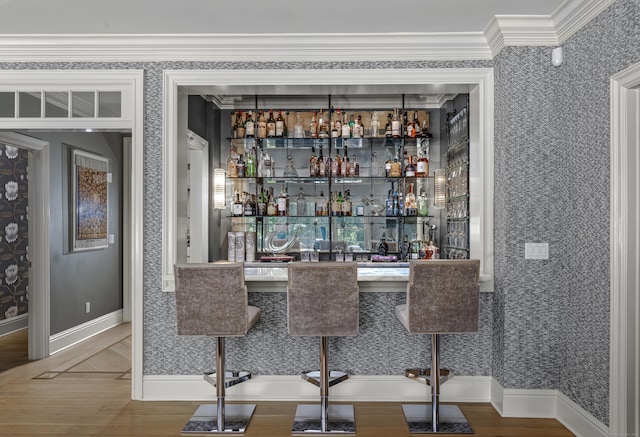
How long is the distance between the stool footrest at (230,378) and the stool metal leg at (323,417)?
42 cm

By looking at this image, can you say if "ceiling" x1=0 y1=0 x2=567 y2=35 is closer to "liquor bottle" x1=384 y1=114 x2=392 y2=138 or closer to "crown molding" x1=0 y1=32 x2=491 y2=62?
"crown molding" x1=0 y1=32 x2=491 y2=62

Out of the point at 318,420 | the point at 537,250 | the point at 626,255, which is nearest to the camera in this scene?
the point at 626,255

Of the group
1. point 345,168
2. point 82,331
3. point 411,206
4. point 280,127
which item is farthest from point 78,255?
point 411,206

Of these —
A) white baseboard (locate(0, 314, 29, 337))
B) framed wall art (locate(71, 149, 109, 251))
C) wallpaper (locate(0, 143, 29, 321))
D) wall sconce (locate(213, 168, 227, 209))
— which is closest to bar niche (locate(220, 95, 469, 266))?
wall sconce (locate(213, 168, 227, 209))

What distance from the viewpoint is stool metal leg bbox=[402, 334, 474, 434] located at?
123 inches

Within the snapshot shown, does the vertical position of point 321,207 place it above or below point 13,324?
above

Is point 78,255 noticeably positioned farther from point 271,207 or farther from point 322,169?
point 322,169

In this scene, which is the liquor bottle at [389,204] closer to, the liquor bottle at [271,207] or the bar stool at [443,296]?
the liquor bottle at [271,207]

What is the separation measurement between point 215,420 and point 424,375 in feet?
4.53

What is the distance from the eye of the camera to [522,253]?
338 cm

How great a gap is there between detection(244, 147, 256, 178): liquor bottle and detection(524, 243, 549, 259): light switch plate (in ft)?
9.37

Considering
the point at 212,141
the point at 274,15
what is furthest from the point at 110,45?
the point at 212,141

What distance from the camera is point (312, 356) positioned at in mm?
3650

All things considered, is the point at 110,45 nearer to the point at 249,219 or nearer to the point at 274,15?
the point at 274,15
